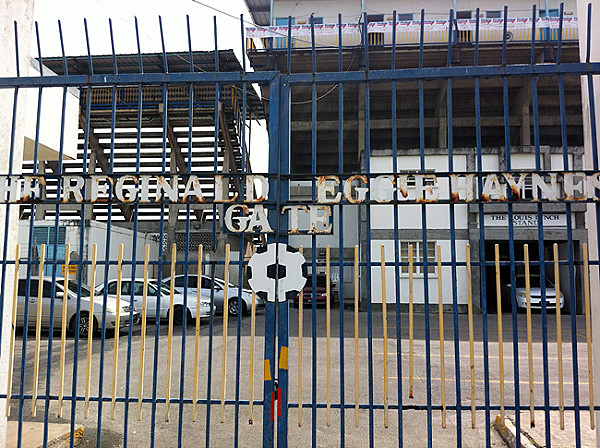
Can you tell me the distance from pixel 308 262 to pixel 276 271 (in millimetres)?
966

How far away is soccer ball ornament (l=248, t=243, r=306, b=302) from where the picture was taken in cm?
369

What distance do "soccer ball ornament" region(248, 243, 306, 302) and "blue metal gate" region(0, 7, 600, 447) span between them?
2 cm

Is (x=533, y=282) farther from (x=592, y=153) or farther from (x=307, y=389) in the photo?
(x=592, y=153)

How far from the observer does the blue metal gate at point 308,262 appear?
3.61 m

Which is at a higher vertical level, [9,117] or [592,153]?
[9,117]

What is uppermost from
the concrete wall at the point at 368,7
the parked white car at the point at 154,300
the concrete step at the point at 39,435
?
the concrete wall at the point at 368,7

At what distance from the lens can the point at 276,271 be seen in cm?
371

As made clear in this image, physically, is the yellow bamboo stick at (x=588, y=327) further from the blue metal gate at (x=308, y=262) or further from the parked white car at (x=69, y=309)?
the parked white car at (x=69, y=309)

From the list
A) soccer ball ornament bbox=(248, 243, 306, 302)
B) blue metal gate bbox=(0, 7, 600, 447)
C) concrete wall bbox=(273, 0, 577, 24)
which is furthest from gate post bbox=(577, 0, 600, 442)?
concrete wall bbox=(273, 0, 577, 24)

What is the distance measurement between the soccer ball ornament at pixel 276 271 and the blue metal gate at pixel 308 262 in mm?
22

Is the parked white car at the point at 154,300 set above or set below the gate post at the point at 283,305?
below

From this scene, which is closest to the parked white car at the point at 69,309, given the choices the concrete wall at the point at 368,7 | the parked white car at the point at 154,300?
the parked white car at the point at 154,300

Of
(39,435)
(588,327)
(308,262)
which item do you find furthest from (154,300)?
(588,327)

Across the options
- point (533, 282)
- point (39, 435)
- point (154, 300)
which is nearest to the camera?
point (39, 435)
